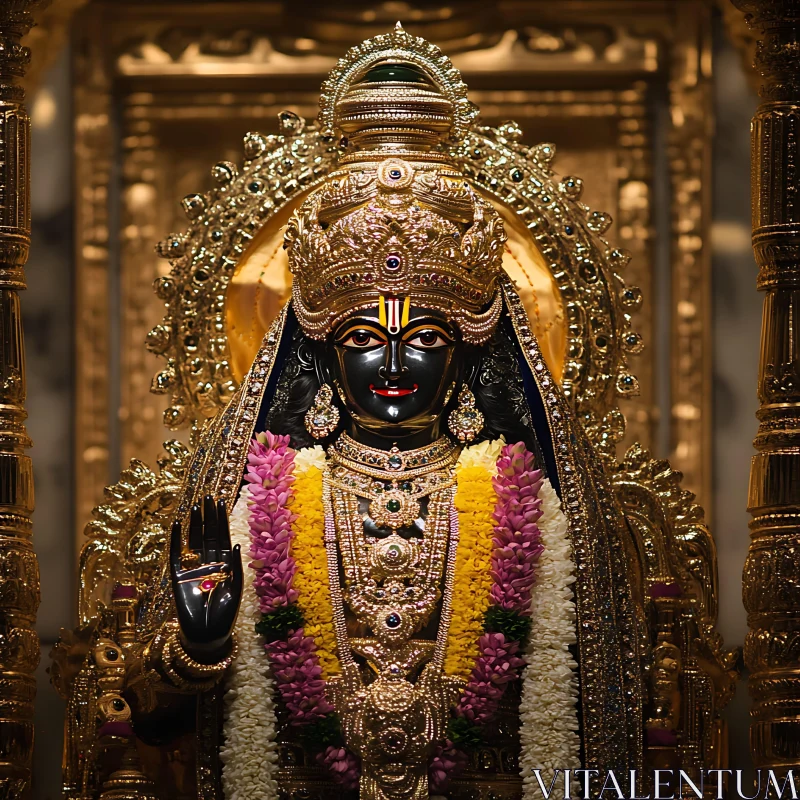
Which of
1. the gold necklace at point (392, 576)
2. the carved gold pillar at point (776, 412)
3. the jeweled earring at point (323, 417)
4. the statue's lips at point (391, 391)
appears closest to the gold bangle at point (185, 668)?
the gold necklace at point (392, 576)

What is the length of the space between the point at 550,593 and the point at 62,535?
7.21 ft

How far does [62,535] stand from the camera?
700 cm

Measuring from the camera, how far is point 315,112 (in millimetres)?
7227

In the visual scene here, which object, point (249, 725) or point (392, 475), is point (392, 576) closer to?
point (392, 475)

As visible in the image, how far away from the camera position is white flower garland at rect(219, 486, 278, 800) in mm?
5398

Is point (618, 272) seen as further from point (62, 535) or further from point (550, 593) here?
point (62, 535)

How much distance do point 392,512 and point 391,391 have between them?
1.16 feet

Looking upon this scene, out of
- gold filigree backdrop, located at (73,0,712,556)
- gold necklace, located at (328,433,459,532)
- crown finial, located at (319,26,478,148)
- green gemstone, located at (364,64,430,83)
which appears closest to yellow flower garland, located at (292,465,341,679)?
gold necklace, located at (328,433,459,532)

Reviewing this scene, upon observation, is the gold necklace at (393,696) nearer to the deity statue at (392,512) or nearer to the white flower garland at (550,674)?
the deity statue at (392,512)

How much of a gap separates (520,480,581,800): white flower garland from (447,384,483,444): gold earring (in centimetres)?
39

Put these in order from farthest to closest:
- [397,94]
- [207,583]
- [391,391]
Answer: [397,94] → [391,391] → [207,583]

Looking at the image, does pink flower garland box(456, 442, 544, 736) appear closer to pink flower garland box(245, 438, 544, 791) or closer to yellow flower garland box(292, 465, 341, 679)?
pink flower garland box(245, 438, 544, 791)

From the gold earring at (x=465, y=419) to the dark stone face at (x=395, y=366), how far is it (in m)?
0.08

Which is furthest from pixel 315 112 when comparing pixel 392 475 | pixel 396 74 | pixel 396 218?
pixel 392 475
